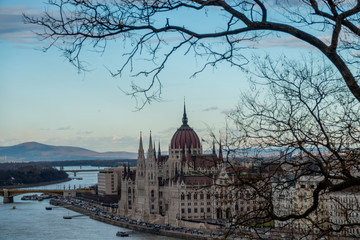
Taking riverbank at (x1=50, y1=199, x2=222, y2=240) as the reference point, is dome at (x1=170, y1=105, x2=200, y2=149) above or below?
above

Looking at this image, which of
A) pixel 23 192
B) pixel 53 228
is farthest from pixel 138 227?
pixel 23 192

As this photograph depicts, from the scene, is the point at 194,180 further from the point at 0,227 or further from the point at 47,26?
the point at 47,26

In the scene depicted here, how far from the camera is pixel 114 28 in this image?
3.23 metres

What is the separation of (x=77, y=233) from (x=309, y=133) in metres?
29.3

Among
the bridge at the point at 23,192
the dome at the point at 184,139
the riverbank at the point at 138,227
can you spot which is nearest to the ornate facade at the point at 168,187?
the dome at the point at 184,139

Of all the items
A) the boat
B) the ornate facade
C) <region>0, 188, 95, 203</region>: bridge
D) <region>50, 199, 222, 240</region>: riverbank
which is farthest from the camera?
<region>0, 188, 95, 203</region>: bridge

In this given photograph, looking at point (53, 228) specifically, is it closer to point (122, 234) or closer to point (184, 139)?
point (122, 234)

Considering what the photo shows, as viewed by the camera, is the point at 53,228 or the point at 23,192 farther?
the point at 23,192

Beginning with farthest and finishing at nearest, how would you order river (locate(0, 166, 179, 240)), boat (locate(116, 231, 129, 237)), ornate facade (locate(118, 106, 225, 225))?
1. ornate facade (locate(118, 106, 225, 225))
2. boat (locate(116, 231, 129, 237))
3. river (locate(0, 166, 179, 240))

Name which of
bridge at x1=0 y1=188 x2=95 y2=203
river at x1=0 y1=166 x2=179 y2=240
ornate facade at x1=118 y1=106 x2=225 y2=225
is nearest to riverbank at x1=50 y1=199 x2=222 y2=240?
river at x1=0 y1=166 x2=179 y2=240

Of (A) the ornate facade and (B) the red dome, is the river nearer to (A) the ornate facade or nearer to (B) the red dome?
(A) the ornate facade

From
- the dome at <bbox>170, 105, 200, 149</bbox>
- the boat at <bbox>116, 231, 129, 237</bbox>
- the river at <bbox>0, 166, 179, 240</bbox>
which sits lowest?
the boat at <bbox>116, 231, 129, 237</bbox>

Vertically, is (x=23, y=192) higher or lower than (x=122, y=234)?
higher

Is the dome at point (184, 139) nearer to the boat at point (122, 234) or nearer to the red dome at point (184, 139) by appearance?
the red dome at point (184, 139)
